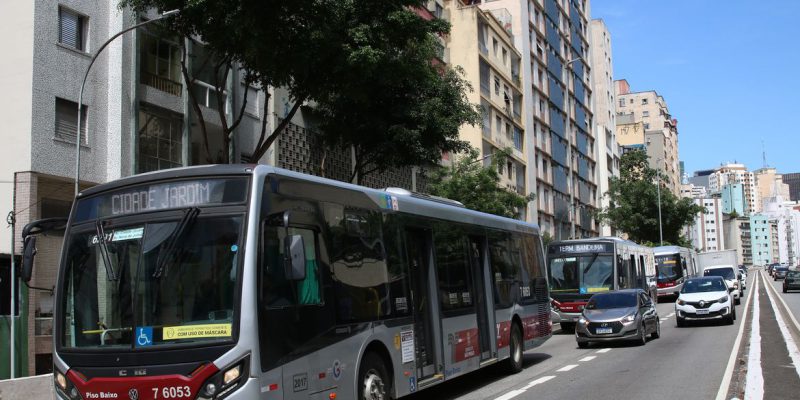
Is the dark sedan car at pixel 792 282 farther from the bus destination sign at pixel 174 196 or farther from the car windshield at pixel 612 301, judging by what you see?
the bus destination sign at pixel 174 196

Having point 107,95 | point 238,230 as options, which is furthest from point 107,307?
point 107,95

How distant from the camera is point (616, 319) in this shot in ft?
64.1

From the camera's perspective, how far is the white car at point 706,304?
81.5ft

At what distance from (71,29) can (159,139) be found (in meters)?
3.86

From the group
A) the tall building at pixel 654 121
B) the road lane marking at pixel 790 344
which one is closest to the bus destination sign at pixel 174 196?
the road lane marking at pixel 790 344

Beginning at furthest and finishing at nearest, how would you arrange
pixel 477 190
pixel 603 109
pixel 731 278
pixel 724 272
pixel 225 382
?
pixel 603 109 → pixel 724 272 → pixel 731 278 → pixel 477 190 → pixel 225 382

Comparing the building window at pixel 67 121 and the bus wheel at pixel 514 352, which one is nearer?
the bus wheel at pixel 514 352

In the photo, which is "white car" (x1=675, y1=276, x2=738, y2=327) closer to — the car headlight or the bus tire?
the car headlight

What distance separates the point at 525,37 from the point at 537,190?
1210cm

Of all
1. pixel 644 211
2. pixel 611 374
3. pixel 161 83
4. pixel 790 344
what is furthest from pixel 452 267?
pixel 644 211

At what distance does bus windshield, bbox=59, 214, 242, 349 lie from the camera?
7.33m

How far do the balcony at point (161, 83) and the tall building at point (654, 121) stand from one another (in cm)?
10806

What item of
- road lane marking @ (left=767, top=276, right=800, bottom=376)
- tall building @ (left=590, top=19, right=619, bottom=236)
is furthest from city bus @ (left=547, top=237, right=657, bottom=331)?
tall building @ (left=590, top=19, right=619, bottom=236)

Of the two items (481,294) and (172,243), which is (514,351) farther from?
(172,243)
